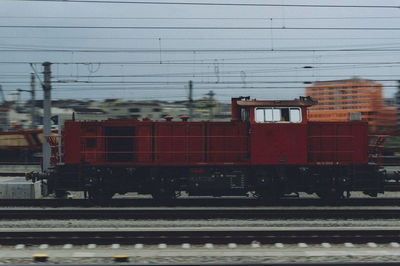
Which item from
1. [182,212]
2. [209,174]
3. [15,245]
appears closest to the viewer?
[15,245]

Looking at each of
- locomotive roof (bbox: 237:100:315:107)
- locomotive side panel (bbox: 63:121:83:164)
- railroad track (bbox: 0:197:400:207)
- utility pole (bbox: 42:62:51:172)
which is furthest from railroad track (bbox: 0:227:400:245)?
utility pole (bbox: 42:62:51:172)

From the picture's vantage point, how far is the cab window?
12.3 meters

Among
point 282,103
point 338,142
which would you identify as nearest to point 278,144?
point 282,103

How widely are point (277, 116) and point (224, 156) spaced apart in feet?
6.65

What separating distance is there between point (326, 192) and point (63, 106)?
95.0 ft

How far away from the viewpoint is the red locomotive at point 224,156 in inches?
479

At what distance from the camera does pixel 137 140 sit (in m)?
12.5

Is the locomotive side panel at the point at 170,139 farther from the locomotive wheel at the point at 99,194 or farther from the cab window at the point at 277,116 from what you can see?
the cab window at the point at 277,116

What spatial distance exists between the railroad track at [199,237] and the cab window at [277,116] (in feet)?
15.1

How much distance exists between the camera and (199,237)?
7.89m

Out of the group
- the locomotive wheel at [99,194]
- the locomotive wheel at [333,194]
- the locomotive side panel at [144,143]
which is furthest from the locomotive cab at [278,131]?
the locomotive wheel at [99,194]

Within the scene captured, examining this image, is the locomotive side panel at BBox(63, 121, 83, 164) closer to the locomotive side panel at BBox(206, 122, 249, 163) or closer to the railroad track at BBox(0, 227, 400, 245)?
the locomotive side panel at BBox(206, 122, 249, 163)

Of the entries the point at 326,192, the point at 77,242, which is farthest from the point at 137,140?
the point at 326,192

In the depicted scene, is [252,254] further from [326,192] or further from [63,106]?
[63,106]
